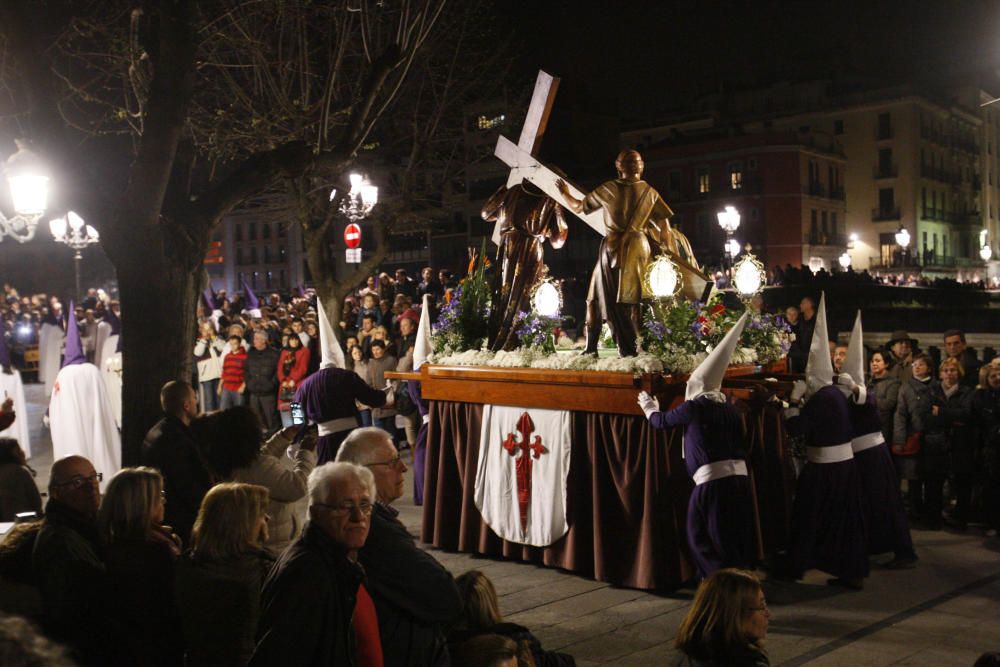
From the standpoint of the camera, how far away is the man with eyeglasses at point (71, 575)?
4.26 metres

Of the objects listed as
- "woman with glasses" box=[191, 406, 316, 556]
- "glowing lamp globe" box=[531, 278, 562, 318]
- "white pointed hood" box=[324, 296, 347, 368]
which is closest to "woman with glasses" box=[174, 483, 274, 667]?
"woman with glasses" box=[191, 406, 316, 556]

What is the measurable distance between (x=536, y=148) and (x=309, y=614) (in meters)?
6.73

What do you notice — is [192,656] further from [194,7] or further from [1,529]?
[194,7]

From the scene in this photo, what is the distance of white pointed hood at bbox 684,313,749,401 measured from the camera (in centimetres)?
717

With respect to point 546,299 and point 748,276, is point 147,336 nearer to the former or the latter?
point 546,299

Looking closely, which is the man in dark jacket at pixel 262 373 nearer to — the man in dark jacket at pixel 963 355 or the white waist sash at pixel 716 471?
the white waist sash at pixel 716 471

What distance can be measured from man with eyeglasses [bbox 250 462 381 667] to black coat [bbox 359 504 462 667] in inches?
6.5

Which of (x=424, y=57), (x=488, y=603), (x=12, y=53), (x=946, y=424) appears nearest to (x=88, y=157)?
(x=12, y=53)

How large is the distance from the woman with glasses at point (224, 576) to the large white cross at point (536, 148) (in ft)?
17.5

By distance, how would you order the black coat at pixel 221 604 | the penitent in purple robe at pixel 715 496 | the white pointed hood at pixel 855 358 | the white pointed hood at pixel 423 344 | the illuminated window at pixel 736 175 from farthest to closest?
the illuminated window at pixel 736 175
the white pointed hood at pixel 423 344
the white pointed hood at pixel 855 358
the penitent in purple robe at pixel 715 496
the black coat at pixel 221 604

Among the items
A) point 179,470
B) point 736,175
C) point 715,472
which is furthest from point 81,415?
point 736,175

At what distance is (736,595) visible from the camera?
3959 mm

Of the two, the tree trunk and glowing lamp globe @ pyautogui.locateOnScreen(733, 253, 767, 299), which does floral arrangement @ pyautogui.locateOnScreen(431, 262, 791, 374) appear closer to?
glowing lamp globe @ pyautogui.locateOnScreen(733, 253, 767, 299)

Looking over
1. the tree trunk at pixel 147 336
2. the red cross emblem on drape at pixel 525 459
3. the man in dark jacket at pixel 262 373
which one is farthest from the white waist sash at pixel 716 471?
the man in dark jacket at pixel 262 373
